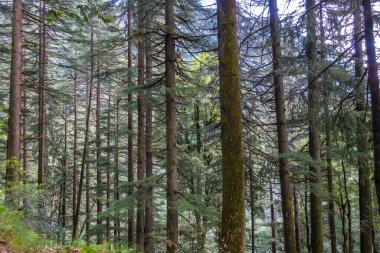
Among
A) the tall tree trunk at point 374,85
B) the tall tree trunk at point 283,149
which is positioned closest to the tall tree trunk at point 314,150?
the tall tree trunk at point 283,149

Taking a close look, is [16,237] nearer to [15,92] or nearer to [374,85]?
[374,85]

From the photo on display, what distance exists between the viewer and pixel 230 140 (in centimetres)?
524

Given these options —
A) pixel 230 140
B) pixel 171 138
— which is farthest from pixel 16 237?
pixel 171 138

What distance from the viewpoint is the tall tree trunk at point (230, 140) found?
5121 mm

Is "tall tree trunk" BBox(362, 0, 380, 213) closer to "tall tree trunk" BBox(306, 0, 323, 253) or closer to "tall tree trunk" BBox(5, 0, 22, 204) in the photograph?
"tall tree trunk" BBox(306, 0, 323, 253)

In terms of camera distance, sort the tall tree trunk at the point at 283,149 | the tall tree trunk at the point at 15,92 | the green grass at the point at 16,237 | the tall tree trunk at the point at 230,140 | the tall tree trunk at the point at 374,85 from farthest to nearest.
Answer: the tall tree trunk at the point at 15,92 → the tall tree trunk at the point at 283,149 → the tall tree trunk at the point at 374,85 → the tall tree trunk at the point at 230,140 → the green grass at the point at 16,237

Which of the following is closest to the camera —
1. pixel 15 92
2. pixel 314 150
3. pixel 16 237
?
pixel 16 237

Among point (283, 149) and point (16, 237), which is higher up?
point (283, 149)

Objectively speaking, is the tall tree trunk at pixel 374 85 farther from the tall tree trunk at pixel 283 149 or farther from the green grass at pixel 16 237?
the green grass at pixel 16 237

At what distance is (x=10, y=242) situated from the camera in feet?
14.5

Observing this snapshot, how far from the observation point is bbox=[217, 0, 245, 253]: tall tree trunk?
16.8 feet

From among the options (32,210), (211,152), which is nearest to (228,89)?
(32,210)

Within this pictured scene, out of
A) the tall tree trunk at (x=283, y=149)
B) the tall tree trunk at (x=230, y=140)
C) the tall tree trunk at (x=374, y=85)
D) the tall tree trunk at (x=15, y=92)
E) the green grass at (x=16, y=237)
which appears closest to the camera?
the green grass at (x=16, y=237)

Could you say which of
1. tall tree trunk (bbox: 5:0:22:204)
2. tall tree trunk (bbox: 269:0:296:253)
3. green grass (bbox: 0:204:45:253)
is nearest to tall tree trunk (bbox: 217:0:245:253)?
green grass (bbox: 0:204:45:253)
